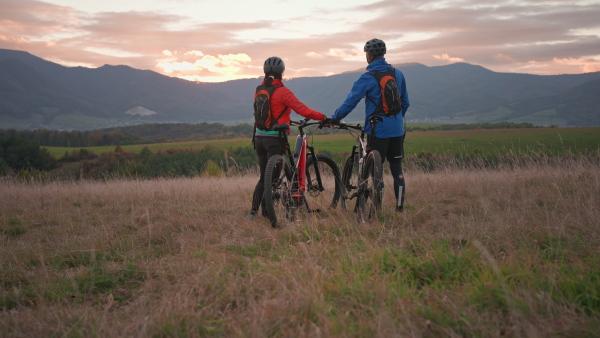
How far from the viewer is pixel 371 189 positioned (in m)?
6.16

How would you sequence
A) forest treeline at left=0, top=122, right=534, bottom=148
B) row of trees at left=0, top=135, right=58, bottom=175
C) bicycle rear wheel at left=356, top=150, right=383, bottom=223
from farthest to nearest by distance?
forest treeline at left=0, top=122, right=534, bottom=148, row of trees at left=0, top=135, right=58, bottom=175, bicycle rear wheel at left=356, top=150, right=383, bottom=223

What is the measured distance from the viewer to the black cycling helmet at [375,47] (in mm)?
6176

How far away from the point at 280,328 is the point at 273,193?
132 inches

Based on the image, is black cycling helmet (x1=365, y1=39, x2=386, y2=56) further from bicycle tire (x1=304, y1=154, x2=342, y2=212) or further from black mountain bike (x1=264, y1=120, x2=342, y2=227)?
bicycle tire (x1=304, y1=154, x2=342, y2=212)

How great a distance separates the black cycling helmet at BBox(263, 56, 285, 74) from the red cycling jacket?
14 centimetres

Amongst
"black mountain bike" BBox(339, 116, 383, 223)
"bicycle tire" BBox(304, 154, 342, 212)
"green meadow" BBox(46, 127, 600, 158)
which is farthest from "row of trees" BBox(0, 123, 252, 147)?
"black mountain bike" BBox(339, 116, 383, 223)

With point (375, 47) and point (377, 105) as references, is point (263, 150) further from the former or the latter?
point (375, 47)

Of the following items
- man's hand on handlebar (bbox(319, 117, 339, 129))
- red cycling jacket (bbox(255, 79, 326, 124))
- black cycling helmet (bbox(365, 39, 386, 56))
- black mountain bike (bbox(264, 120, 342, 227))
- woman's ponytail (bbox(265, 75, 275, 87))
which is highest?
black cycling helmet (bbox(365, 39, 386, 56))

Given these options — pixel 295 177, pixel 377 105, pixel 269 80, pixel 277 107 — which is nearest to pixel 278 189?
pixel 295 177

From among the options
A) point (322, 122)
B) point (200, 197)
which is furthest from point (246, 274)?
point (200, 197)

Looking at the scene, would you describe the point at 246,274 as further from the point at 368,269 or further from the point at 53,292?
the point at 53,292

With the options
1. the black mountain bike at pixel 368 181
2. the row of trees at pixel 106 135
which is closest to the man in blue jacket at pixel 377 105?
the black mountain bike at pixel 368 181

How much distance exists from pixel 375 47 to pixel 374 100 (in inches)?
27.9

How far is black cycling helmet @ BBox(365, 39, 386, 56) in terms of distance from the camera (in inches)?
243
